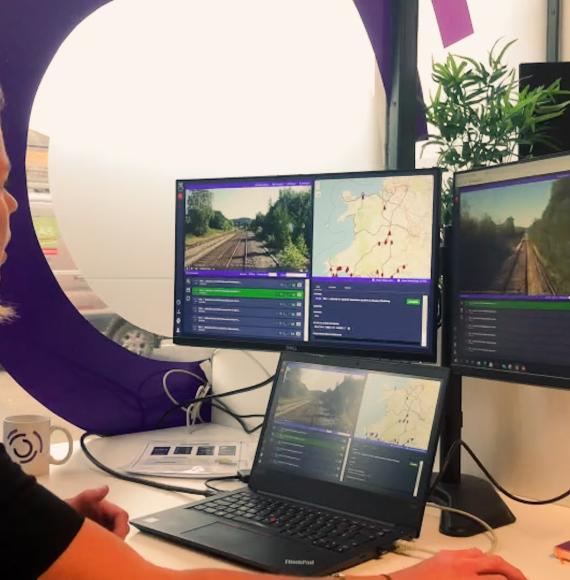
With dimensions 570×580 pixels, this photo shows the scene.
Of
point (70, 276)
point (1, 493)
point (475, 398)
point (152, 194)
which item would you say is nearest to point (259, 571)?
point (1, 493)

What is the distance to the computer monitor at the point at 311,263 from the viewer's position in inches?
54.2

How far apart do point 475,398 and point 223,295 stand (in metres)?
0.56

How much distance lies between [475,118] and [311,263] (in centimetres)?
46

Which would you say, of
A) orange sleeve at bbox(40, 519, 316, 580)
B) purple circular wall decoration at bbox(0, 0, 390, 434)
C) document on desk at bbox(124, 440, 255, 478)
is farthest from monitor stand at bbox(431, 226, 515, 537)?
purple circular wall decoration at bbox(0, 0, 390, 434)

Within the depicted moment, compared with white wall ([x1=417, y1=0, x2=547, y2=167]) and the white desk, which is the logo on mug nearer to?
the white desk

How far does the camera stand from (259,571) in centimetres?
101

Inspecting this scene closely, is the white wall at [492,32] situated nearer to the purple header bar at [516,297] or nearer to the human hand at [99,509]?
the purple header bar at [516,297]

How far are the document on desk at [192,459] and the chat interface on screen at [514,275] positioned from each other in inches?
21.6

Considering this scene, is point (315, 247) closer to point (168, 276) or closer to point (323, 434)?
point (323, 434)

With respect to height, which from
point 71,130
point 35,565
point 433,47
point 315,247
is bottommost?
point 35,565

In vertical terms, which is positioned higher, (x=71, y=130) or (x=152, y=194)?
(x=71, y=130)

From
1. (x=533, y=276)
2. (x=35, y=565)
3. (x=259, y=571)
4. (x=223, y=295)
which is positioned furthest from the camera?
(x=223, y=295)

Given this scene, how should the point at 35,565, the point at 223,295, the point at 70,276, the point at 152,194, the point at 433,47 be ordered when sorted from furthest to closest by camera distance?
1. the point at 433,47
2. the point at 152,194
3. the point at 70,276
4. the point at 223,295
5. the point at 35,565

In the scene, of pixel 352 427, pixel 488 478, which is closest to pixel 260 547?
pixel 352 427
